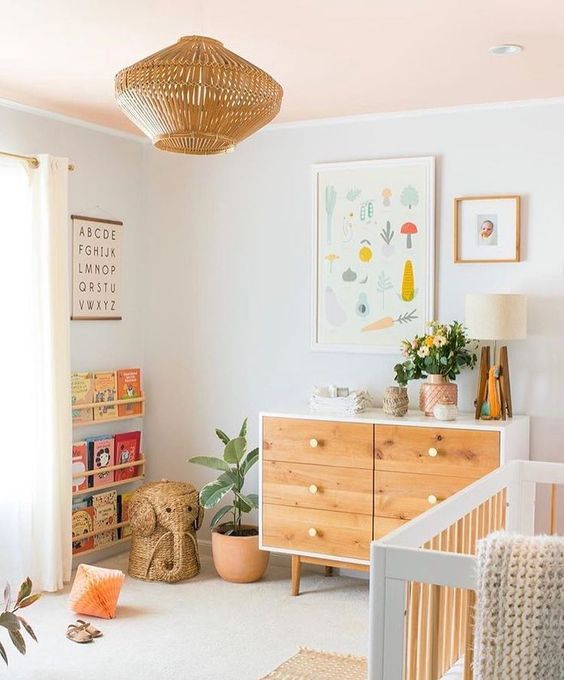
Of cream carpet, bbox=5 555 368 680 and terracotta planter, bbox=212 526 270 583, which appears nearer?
cream carpet, bbox=5 555 368 680

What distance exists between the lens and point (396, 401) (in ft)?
14.3

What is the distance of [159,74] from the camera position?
2.40m

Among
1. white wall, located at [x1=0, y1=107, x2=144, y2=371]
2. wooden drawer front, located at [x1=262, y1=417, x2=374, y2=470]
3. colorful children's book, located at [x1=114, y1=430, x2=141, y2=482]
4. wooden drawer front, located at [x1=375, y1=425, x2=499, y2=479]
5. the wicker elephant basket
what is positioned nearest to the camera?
wooden drawer front, located at [x1=375, y1=425, x2=499, y2=479]

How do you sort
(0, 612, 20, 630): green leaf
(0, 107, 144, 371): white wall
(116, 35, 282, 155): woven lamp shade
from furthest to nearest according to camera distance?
(0, 107, 144, 371): white wall
(116, 35, 282, 155): woven lamp shade
(0, 612, 20, 630): green leaf

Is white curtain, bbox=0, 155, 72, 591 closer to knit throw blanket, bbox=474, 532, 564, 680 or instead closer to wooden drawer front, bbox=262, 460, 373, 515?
wooden drawer front, bbox=262, 460, 373, 515

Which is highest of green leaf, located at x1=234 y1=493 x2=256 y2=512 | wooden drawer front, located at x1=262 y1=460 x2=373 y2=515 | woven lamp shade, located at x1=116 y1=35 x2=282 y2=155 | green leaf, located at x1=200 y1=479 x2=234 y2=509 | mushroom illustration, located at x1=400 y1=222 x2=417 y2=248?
woven lamp shade, located at x1=116 y1=35 x2=282 y2=155

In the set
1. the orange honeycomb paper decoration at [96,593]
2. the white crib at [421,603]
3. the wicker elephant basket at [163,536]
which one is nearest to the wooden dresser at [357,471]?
the wicker elephant basket at [163,536]

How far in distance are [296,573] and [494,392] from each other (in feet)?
4.23

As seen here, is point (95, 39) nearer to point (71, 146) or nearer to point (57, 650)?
point (71, 146)

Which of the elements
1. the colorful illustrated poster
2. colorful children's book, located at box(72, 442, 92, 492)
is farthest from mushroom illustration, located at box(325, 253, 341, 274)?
colorful children's book, located at box(72, 442, 92, 492)

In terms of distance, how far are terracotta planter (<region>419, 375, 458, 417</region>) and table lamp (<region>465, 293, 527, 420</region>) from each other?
0.39ft

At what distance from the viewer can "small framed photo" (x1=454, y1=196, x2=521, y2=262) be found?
14.6 feet

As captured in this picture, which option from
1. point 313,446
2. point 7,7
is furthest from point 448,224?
point 7,7

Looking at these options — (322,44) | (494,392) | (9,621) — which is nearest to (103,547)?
(494,392)
